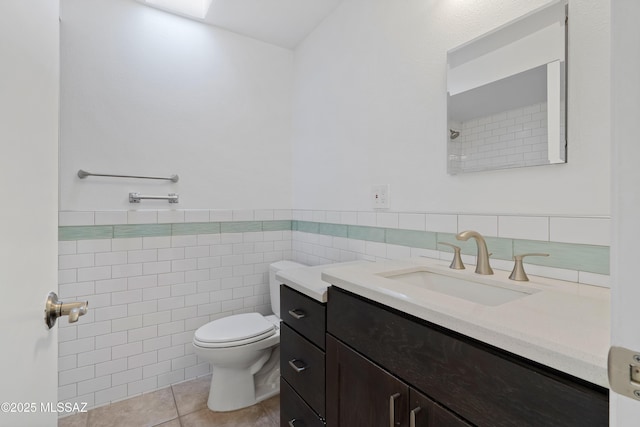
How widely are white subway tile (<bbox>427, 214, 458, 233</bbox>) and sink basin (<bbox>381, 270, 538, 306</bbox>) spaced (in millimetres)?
217

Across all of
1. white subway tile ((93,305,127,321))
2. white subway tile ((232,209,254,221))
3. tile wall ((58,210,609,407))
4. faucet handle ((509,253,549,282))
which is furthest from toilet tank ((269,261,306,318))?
faucet handle ((509,253,549,282))

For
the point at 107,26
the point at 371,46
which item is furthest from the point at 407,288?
the point at 107,26

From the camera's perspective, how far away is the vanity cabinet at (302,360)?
112 centimetres

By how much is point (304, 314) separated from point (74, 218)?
1.49 metres

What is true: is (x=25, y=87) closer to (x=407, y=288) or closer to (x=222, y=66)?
(x=407, y=288)

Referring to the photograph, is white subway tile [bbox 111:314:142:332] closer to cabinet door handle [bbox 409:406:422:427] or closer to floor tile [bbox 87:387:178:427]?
floor tile [bbox 87:387:178:427]

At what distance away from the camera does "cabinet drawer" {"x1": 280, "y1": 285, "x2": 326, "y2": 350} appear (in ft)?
3.68

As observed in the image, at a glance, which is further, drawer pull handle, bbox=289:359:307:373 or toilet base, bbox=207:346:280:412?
toilet base, bbox=207:346:280:412

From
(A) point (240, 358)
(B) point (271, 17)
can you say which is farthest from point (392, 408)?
(B) point (271, 17)

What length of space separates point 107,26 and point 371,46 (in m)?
1.60

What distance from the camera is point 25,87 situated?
531 mm

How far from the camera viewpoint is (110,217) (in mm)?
1828

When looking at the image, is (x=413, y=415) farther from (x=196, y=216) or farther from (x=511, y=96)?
(x=196, y=216)

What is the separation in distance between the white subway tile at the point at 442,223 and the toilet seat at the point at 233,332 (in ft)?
3.60
